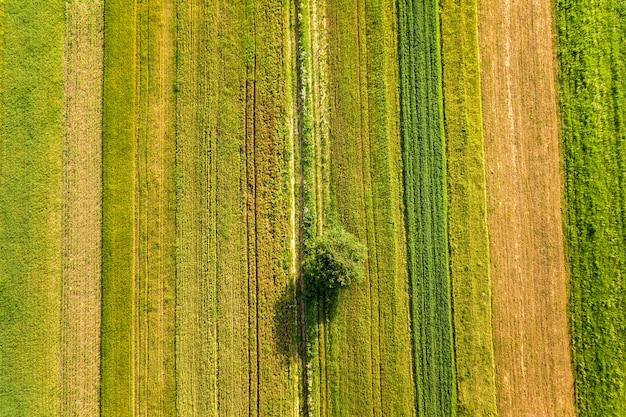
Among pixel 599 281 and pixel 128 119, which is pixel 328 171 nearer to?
pixel 128 119

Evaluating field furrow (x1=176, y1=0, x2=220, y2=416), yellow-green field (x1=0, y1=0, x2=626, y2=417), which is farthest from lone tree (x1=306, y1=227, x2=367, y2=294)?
field furrow (x1=176, y1=0, x2=220, y2=416)

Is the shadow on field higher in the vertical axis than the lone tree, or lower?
lower

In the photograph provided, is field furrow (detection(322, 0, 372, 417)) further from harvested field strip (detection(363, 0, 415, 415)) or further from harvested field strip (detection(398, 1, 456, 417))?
harvested field strip (detection(398, 1, 456, 417))

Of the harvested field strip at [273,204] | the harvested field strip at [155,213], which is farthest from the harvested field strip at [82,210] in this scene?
the harvested field strip at [273,204]

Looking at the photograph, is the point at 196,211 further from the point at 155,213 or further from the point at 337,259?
the point at 337,259

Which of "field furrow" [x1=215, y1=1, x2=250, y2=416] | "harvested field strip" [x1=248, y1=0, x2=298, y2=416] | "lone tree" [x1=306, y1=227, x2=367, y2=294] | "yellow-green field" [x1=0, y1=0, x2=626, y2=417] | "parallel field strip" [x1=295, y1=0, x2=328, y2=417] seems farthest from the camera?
"field furrow" [x1=215, y1=1, x2=250, y2=416]

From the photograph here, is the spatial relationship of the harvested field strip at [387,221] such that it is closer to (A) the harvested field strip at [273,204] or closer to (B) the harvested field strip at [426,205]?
(B) the harvested field strip at [426,205]
